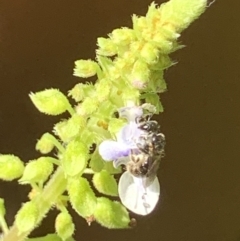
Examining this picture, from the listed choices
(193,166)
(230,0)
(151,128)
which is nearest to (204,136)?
(193,166)

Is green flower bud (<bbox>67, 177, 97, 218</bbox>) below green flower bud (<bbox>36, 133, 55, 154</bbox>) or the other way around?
below

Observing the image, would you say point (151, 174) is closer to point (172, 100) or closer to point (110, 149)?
point (110, 149)

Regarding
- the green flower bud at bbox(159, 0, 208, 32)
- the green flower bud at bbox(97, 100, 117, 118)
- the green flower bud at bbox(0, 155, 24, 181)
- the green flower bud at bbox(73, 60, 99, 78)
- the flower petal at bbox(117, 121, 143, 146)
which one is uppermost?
the green flower bud at bbox(159, 0, 208, 32)

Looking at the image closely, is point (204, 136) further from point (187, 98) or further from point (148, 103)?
point (148, 103)

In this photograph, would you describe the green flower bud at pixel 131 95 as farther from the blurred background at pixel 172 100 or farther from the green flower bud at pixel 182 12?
the blurred background at pixel 172 100

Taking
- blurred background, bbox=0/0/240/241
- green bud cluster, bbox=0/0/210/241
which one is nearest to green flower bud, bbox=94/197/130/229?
green bud cluster, bbox=0/0/210/241

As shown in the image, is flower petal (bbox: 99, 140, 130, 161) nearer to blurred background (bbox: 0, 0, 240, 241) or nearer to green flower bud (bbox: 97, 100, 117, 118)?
green flower bud (bbox: 97, 100, 117, 118)

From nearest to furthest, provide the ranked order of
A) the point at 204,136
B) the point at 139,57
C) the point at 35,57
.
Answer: the point at 139,57 → the point at 35,57 → the point at 204,136

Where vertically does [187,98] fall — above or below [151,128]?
above
